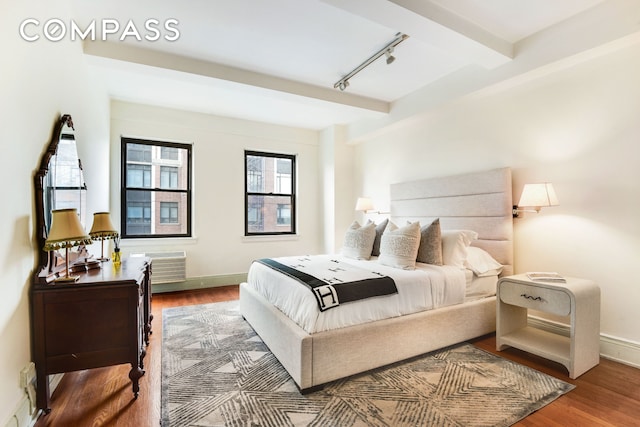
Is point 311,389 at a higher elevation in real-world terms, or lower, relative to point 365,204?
lower

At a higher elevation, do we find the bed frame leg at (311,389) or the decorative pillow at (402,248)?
the decorative pillow at (402,248)

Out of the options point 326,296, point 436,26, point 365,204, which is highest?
point 436,26

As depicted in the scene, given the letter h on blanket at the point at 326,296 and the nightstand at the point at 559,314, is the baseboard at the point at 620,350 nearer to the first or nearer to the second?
the nightstand at the point at 559,314

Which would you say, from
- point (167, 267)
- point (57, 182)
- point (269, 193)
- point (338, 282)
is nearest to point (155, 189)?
point (167, 267)

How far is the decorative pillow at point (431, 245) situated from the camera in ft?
9.72

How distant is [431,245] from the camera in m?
3.00

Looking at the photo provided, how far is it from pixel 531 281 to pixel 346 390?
5.46 ft

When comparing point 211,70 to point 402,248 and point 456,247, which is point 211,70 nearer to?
point 402,248

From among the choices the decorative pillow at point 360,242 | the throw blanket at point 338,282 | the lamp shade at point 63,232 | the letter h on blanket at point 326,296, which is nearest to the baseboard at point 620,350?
the throw blanket at point 338,282

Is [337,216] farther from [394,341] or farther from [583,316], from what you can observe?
[583,316]

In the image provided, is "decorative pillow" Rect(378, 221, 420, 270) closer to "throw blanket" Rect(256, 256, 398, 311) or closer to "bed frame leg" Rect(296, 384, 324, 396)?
"throw blanket" Rect(256, 256, 398, 311)

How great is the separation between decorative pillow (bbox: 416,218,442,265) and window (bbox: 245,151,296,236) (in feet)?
10.2

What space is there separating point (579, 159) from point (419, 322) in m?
1.98

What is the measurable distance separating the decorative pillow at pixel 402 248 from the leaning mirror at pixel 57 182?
8.46 feet
